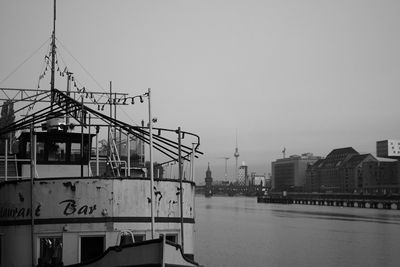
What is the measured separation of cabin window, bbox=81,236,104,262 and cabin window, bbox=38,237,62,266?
0.68 metres

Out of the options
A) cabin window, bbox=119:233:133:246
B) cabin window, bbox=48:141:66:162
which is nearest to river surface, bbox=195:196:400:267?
cabin window, bbox=48:141:66:162

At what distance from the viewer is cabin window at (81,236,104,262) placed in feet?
50.5

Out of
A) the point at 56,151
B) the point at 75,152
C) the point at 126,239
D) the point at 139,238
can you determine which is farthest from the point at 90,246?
the point at 56,151

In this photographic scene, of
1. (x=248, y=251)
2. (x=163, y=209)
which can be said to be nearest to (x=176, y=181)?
(x=163, y=209)

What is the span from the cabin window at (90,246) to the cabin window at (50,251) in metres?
0.68

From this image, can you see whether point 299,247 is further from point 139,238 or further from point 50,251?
point 50,251

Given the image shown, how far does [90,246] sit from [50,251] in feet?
5.08

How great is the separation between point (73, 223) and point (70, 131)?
5.74m

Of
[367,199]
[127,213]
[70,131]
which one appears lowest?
[367,199]

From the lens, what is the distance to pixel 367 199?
195 metres

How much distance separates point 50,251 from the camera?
1608cm

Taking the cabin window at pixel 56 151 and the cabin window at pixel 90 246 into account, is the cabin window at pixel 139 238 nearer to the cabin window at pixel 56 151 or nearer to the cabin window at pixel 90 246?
the cabin window at pixel 90 246

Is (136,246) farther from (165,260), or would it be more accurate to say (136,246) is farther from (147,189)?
(147,189)

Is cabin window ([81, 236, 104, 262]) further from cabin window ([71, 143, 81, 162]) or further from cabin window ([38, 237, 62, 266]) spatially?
cabin window ([71, 143, 81, 162])
